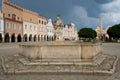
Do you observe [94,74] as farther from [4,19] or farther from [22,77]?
[4,19]

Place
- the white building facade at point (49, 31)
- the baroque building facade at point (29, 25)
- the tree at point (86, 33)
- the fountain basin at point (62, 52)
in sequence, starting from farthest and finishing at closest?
the tree at point (86, 33)
the white building facade at point (49, 31)
the baroque building facade at point (29, 25)
the fountain basin at point (62, 52)

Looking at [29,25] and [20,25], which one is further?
[29,25]

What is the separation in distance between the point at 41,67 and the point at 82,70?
1.83 metres

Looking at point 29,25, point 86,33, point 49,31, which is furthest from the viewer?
point 86,33

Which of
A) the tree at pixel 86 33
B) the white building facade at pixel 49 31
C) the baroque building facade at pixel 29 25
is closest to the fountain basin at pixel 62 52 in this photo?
the baroque building facade at pixel 29 25

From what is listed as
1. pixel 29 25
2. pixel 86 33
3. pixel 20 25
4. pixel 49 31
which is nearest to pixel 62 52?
pixel 20 25

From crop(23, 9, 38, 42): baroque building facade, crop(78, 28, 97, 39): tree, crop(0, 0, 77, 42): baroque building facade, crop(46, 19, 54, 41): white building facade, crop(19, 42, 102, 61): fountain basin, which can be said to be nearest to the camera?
crop(19, 42, 102, 61): fountain basin

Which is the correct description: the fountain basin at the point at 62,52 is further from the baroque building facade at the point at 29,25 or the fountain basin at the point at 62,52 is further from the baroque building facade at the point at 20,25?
the baroque building facade at the point at 29,25

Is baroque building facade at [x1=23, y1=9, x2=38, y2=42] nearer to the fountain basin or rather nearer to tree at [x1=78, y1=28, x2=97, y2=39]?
tree at [x1=78, y1=28, x2=97, y2=39]

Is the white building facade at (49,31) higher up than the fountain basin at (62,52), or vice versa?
the white building facade at (49,31)

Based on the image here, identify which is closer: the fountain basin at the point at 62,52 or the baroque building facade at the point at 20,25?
the fountain basin at the point at 62,52

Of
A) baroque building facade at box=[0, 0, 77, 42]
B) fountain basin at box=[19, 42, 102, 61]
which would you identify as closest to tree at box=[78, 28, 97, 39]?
baroque building facade at box=[0, 0, 77, 42]

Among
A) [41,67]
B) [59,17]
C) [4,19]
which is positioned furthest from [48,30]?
[41,67]

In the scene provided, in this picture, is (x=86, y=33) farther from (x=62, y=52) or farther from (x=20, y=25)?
(x=62, y=52)
